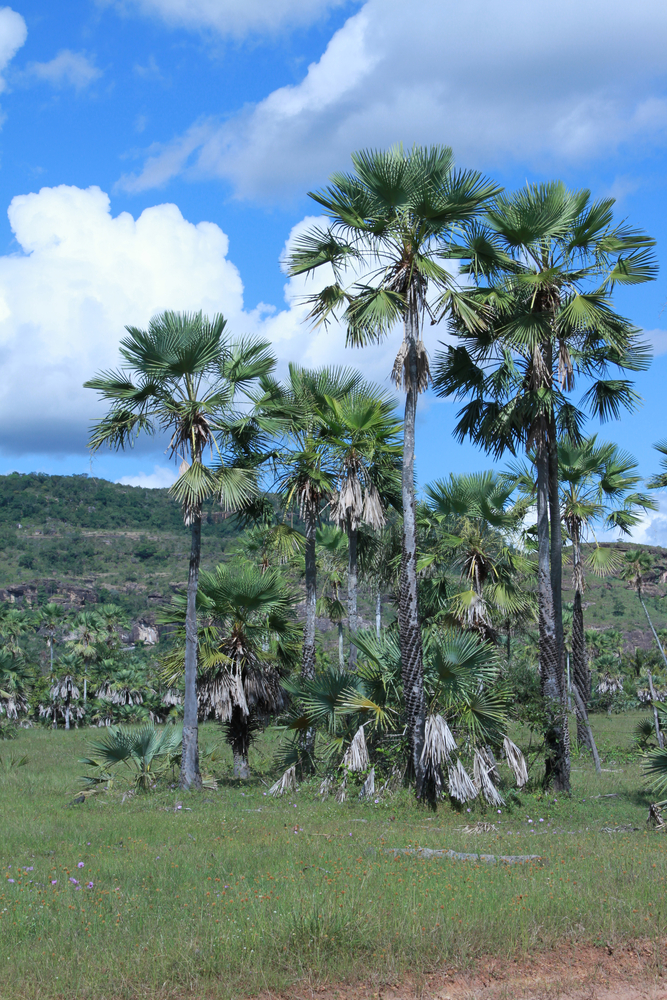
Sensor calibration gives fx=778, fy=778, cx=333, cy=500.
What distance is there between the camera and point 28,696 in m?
57.5

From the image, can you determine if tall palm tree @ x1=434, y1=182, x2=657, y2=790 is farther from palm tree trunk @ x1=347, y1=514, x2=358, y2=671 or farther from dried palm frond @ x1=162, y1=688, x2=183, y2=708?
dried palm frond @ x1=162, y1=688, x2=183, y2=708

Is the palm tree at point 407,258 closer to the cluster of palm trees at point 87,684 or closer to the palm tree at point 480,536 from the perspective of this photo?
the palm tree at point 480,536

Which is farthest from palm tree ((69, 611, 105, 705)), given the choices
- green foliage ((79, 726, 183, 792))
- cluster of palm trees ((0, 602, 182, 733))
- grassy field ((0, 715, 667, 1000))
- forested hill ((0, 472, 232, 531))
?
forested hill ((0, 472, 232, 531))

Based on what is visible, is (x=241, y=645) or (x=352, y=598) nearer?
(x=352, y=598)

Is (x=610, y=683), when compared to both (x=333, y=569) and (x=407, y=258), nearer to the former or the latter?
(x=333, y=569)

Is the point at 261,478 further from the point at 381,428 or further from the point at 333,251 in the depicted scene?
the point at 333,251

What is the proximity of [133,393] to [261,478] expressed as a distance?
3.28 m

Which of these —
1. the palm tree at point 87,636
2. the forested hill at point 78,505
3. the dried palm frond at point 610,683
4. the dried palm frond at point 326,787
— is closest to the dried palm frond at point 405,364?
the dried palm frond at point 326,787

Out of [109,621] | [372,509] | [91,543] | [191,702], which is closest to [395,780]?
[191,702]

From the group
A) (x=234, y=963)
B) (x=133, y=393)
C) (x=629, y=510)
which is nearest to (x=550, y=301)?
(x=133, y=393)

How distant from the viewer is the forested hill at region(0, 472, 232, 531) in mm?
160500

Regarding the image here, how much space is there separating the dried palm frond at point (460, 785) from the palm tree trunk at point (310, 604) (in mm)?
5099

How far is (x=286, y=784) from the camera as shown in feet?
51.6

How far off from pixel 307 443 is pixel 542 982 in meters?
13.2
